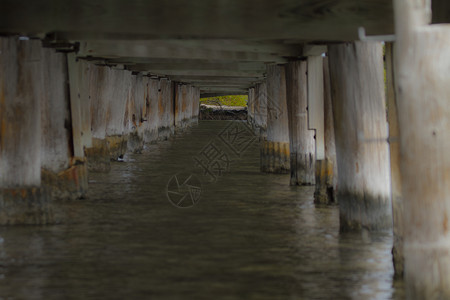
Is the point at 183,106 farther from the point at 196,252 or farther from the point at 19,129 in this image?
the point at 196,252

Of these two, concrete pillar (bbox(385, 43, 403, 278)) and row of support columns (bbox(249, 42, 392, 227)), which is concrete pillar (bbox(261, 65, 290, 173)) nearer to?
row of support columns (bbox(249, 42, 392, 227))

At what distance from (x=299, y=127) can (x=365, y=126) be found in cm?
377

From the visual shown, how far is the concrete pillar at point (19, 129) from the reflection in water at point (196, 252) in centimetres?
25

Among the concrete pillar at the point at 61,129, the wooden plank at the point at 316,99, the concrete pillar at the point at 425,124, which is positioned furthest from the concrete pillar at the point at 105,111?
the concrete pillar at the point at 425,124

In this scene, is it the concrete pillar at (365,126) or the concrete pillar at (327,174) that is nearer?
the concrete pillar at (365,126)

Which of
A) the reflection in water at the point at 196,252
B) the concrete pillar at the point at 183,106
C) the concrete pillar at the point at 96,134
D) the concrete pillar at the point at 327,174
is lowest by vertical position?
the reflection in water at the point at 196,252

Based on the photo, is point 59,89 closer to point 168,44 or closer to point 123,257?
point 168,44

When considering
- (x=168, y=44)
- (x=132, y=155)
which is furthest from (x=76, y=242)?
(x=132, y=155)

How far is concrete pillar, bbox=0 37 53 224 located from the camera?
707 centimetres

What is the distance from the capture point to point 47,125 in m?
8.95

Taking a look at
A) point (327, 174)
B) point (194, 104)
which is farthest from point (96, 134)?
point (194, 104)

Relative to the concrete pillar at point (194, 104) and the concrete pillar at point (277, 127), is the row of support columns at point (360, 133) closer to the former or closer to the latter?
the concrete pillar at point (277, 127)

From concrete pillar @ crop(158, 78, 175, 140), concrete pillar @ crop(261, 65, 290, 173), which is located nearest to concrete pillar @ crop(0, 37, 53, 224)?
concrete pillar @ crop(261, 65, 290, 173)

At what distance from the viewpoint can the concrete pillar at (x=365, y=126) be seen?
6.73 meters
